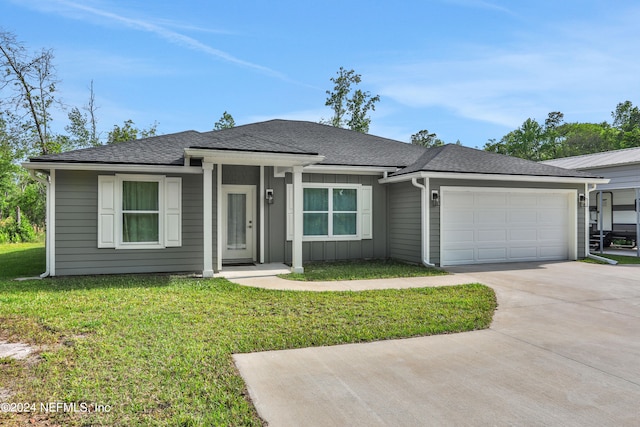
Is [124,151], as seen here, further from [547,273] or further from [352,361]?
[547,273]

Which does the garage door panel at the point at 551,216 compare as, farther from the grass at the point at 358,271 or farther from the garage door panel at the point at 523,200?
the grass at the point at 358,271

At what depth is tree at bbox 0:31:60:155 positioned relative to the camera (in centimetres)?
1858

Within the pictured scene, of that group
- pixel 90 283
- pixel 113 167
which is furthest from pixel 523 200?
pixel 90 283

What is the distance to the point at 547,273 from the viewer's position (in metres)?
9.37

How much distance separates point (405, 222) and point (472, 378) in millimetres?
7655

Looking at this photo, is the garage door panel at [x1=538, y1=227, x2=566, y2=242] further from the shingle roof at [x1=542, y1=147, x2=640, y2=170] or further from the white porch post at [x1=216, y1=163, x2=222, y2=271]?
the white porch post at [x1=216, y1=163, x2=222, y2=271]

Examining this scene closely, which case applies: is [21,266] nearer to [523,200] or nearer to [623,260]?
[523,200]

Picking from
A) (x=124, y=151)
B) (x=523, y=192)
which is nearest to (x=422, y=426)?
(x=124, y=151)

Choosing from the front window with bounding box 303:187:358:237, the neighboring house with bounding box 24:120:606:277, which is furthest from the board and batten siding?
the front window with bounding box 303:187:358:237

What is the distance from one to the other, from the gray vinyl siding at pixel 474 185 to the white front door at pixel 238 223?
4.62 metres

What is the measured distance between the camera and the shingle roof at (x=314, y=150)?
8625 mm

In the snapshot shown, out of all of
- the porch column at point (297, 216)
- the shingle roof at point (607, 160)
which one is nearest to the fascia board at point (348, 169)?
the porch column at point (297, 216)

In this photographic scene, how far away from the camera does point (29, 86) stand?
782 inches

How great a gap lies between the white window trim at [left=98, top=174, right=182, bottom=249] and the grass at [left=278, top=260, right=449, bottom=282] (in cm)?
271
